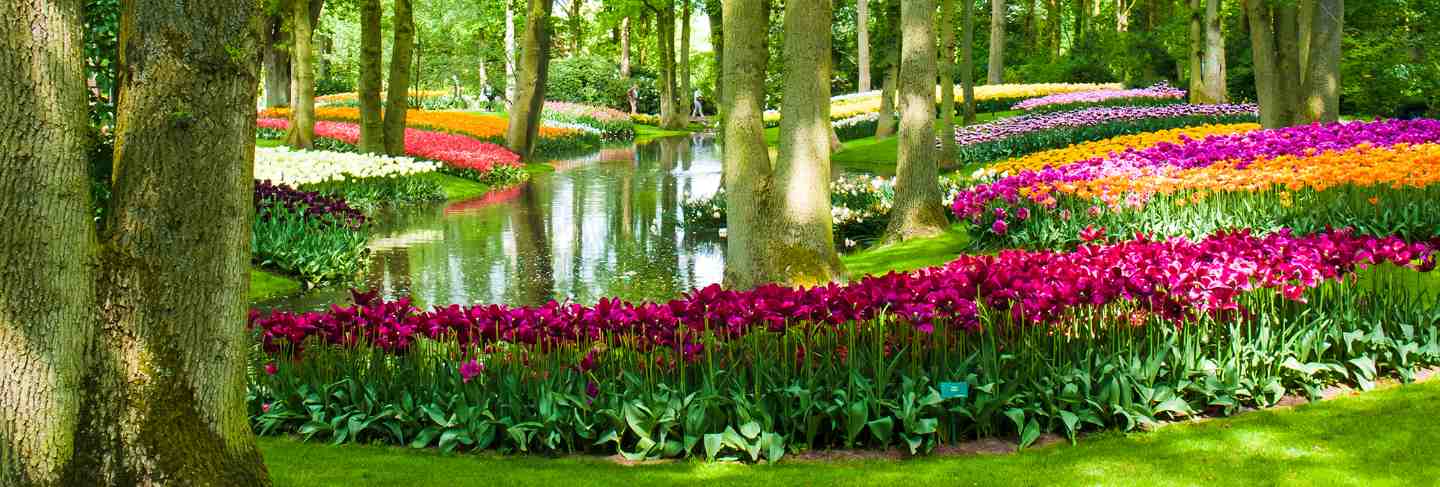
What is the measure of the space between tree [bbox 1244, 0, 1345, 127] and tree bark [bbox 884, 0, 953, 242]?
8.13 meters

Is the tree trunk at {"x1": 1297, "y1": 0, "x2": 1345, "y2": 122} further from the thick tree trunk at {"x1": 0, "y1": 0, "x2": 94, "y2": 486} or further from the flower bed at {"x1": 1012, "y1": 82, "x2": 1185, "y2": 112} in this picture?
the thick tree trunk at {"x1": 0, "y1": 0, "x2": 94, "y2": 486}

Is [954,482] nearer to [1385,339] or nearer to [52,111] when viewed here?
[1385,339]

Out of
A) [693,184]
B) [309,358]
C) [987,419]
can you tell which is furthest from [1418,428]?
[693,184]

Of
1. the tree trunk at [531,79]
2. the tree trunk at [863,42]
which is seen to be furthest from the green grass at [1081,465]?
the tree trunk at [863,42]

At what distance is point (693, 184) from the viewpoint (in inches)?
982

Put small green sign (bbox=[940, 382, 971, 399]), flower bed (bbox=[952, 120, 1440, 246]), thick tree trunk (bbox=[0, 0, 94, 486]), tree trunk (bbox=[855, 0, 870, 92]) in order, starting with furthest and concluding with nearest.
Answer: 1. tree trunk (bbox=[855, 0, 870, 92])
2. flower bed (bbox=[952, 120, 1440, 246])
3. small green sign (bbox=[940, 382, 971, 399])
4. thick tree trunk (bbox=[0, 0, 94, 486])

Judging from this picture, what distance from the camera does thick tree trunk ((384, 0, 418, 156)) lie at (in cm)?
2277

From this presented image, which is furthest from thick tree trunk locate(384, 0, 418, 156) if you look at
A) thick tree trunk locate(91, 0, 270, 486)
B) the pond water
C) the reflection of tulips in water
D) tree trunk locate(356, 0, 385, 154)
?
thick tree trunk locate(91, 0, 270, 486)

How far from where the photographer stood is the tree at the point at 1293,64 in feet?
65.1

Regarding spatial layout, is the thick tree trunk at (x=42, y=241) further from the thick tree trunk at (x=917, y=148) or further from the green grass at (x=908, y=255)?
the thick tree trunk at (x=917, y=148)

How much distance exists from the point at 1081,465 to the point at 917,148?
881 cm

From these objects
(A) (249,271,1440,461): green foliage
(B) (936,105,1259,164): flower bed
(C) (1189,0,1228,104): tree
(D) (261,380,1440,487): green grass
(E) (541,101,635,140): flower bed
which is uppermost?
(C) (1189,0,1228,104): tree

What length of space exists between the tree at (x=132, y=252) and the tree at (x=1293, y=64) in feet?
60.3

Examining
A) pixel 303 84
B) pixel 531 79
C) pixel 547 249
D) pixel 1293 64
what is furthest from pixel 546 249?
pixel 531 79
